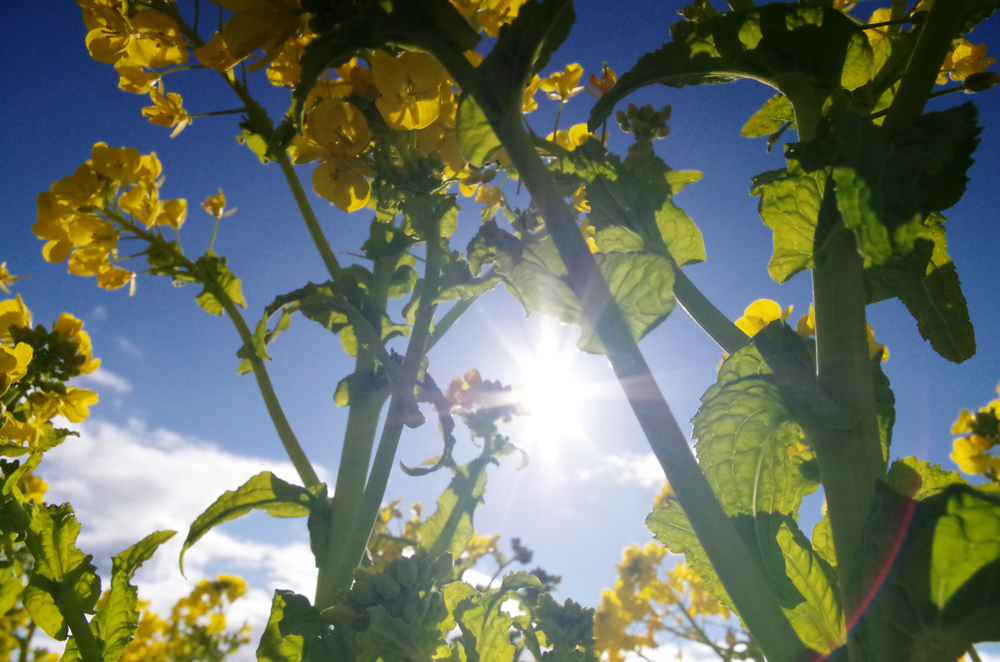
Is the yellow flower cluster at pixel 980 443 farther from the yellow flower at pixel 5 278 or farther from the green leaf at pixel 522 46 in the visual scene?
the yellow flower at pixel 5 278

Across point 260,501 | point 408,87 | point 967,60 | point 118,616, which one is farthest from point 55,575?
point 967,60

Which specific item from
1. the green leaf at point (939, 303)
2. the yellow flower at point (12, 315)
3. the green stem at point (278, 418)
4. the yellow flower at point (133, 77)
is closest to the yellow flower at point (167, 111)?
the yellow flower at point (133, 77)

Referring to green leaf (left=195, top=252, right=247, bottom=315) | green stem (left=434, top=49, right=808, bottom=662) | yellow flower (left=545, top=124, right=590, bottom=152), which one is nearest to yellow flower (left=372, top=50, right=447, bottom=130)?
green stem (left=434, top=49, right=808, bottom=662)

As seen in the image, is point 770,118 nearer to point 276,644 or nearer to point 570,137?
point 570,137

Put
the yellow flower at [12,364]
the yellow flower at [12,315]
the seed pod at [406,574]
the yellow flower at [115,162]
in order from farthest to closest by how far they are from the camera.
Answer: the yellow flower at [12,315], the yellow flower at [115,162], the yellow flower at [12,364], the seed pod at [406,574]

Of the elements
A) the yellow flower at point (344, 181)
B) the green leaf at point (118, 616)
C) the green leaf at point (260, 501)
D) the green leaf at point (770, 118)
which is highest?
the yellow flower at point (344, 181)

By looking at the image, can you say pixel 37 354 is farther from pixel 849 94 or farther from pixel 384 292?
pixel 849 94

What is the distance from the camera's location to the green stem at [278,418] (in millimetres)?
1185

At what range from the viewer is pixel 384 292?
1.24 metres

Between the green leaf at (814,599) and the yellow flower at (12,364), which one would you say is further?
the yellow flower at (12,364)

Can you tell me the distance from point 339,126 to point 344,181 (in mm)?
119

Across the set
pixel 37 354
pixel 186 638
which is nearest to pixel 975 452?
pixel 37 354

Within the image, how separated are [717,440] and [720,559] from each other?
6.3 inches

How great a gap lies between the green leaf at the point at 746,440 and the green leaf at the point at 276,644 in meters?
0.75
